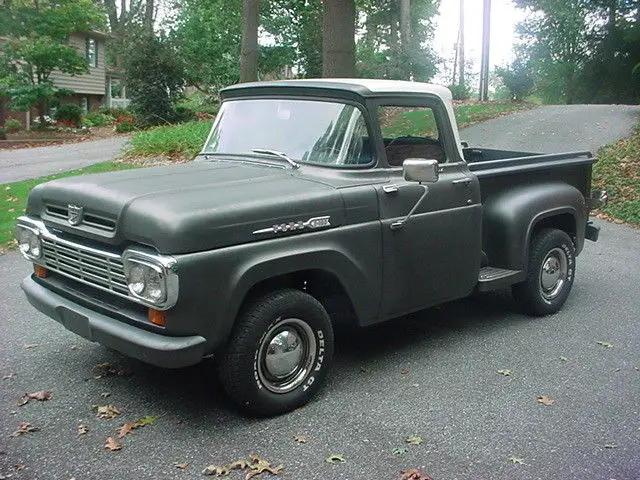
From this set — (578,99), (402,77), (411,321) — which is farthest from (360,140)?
(578,99)

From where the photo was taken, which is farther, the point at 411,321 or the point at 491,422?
the point at 411,321

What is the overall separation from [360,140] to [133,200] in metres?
1.63

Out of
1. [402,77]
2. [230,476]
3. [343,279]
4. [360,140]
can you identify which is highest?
[402,77]

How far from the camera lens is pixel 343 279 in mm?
4523

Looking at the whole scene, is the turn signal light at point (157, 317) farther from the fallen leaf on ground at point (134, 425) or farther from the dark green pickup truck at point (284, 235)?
the fallen leaf on ground at point (134, 425)

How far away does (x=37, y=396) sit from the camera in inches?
179

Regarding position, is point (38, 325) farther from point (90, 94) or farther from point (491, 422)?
point (90, 94)

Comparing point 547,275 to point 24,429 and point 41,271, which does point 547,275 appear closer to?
point 41,271

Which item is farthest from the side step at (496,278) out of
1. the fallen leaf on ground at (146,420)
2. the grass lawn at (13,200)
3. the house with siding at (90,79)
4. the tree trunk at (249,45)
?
the house with siding at (90,79)

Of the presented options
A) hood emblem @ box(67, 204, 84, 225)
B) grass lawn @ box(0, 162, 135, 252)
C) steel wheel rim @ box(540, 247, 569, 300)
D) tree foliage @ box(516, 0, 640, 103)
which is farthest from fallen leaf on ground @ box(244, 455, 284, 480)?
tree foliage @ box(516, 0, 640, 103)

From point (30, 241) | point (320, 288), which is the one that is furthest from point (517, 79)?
point (30, 241)

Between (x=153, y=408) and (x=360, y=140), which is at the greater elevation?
(x=360, y=140)

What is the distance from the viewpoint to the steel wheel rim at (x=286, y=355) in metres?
4.25

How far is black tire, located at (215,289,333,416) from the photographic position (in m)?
4.09
